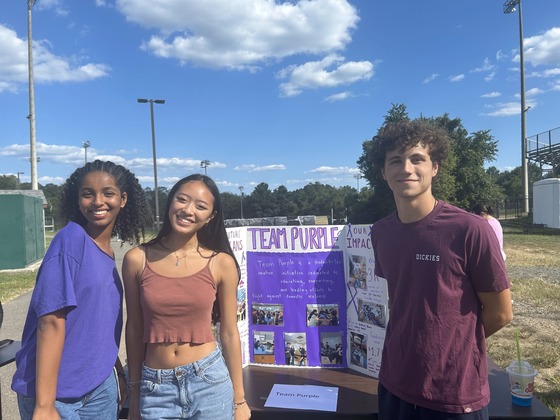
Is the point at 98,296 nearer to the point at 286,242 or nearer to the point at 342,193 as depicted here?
the point at 286,242

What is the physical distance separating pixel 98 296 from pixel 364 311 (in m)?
1.66

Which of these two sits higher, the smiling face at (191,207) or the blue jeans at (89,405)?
the smiling face at (191,207)

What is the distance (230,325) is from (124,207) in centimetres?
84

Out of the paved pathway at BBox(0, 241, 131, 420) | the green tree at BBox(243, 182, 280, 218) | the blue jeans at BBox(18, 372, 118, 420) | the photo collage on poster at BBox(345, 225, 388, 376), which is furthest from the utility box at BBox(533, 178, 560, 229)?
the green tree at BBox(243, 182, 280, 218)

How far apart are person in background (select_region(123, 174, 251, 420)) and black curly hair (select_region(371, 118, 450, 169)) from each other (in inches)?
33.8

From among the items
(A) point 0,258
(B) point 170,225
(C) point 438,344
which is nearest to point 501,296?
(C) point 438,344

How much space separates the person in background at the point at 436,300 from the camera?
170cm

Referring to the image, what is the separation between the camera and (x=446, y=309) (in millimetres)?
1732

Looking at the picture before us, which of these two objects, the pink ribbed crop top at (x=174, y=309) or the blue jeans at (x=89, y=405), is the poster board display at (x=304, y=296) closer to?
the pink ribbed crop top at (x=174, y=309)

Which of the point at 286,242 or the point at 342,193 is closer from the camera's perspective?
the point at 286,242

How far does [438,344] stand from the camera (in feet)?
5.71

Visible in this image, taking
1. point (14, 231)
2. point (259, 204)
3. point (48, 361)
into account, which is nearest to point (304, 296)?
point (48, 361)

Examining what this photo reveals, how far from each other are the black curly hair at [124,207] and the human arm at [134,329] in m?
0.33

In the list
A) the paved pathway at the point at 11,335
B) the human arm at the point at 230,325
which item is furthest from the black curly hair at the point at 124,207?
the paved pathway at the point at 11,335
